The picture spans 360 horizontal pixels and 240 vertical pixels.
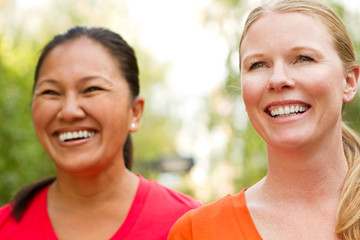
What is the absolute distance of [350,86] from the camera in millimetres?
2193

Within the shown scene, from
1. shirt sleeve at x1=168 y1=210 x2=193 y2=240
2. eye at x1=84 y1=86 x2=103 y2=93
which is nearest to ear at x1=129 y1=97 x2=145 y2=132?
eye at x1=84 y1=86 x2=103 y2=93

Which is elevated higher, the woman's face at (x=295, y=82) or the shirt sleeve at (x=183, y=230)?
the woman's face at (x=295, y=82)

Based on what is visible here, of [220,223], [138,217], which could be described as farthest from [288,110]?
[138,217]

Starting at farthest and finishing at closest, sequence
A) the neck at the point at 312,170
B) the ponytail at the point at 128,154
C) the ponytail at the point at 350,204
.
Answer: the ponytail at the point at 128,154 → the neck at the point at 312,170 → the ponytail at the point at 350,204

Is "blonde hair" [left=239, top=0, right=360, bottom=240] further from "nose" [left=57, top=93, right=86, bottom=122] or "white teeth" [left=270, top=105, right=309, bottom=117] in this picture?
"nose" [left=57, top=93, right=86, bottom=122]

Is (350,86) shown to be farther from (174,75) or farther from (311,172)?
(174,75)

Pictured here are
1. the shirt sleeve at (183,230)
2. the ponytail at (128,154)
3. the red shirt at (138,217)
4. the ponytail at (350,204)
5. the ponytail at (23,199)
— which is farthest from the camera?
the ponytail at (128,154)

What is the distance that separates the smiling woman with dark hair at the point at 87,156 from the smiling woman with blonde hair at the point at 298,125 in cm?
76

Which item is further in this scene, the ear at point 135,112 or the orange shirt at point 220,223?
the ear at point 135,112

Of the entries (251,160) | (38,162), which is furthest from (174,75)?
(38,162)

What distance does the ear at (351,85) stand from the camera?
216 cm

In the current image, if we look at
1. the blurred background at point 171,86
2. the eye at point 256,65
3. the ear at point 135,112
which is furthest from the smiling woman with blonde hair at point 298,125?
the ear at point 135,112

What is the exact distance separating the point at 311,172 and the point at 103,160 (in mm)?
1270

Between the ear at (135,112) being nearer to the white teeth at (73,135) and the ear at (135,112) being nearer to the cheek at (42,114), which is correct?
the white teeth at (73,135)
